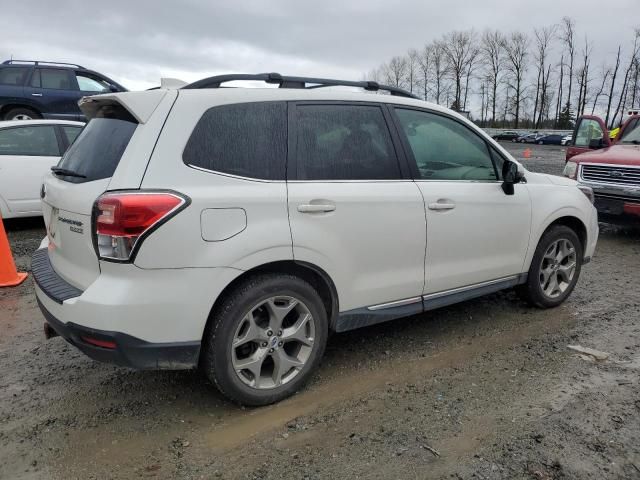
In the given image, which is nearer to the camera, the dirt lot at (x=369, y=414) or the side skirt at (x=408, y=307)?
the dirt lot at (x=369, y=414)

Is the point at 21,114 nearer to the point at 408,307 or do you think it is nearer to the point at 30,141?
the point at 30,141

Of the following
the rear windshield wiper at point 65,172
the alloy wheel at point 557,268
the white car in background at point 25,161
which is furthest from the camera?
the white car in background at point 25,161

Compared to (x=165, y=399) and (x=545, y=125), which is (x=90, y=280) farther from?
(x=545, y=125)

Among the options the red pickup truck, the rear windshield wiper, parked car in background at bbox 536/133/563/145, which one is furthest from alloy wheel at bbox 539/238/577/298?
parked car in background at bbox 536/133/563/145

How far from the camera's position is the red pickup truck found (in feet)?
23.7

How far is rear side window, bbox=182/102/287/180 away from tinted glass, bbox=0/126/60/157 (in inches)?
221

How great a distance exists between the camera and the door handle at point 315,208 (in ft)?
9.73

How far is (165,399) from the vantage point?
3.21m

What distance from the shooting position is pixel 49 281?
9.91 ft

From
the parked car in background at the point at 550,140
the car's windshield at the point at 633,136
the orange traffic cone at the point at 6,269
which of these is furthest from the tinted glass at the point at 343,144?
the parked car in background at the point at 550,140

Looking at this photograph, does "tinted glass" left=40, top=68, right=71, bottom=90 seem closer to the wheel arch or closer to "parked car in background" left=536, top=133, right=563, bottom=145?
the wheel arch

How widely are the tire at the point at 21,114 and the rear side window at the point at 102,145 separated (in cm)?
984

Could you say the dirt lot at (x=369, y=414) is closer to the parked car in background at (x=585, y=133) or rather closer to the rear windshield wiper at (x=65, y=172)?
the rear windshield wiper at (x=65, y=172)

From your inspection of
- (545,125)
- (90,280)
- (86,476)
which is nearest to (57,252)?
(90,280)
